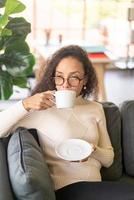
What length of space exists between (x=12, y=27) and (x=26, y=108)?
46 cm

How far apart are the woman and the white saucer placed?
1.7 inches

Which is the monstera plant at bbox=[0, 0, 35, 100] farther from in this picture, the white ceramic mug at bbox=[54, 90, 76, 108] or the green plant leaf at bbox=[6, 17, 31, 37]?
the white ceramic mug at bbox=[54, 90, 76, 108]

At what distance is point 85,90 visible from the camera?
197 cm

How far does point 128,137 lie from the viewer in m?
1.96

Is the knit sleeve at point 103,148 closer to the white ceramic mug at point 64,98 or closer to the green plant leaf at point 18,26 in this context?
the white ceramic mug at point 64,98

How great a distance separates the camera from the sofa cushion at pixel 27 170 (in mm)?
1318

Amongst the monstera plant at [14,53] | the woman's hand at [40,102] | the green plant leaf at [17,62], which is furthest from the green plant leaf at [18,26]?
the woman's hand at [40,102]

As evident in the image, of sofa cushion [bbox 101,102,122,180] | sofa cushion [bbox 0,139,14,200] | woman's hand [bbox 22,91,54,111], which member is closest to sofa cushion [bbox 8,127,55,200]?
sofa cushion [bbox 0,139,14,200]

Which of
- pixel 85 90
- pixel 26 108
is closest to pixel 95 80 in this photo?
pixel 85 90

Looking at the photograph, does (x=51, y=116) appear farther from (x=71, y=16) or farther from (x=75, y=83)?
(x=71, y=16)

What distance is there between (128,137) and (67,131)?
41 centimetres

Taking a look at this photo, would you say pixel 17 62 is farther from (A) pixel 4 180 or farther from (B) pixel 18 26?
(A) pixel 4 180

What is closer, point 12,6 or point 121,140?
point 12,6

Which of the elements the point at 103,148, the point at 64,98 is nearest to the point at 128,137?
the point at 103,148
